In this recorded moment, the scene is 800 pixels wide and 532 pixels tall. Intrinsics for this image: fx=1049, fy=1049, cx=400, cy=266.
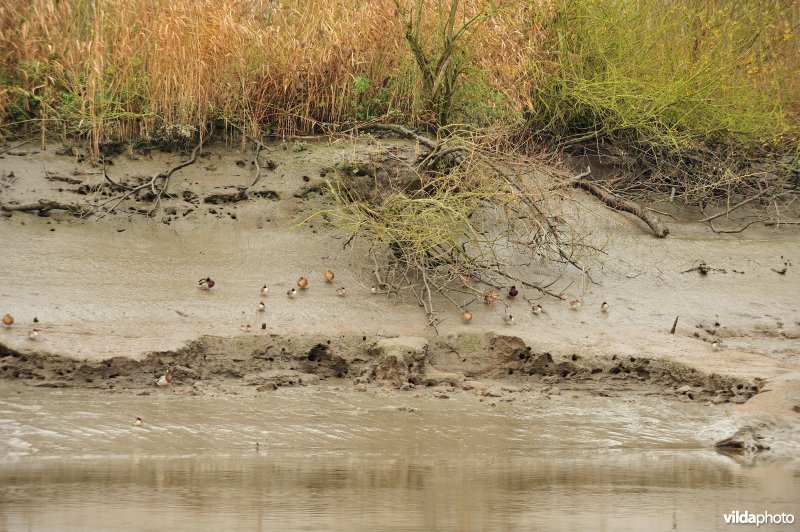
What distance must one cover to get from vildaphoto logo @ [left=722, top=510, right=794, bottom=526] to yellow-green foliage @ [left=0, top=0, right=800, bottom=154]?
14.4ft

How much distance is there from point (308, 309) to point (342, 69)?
2.22 metres

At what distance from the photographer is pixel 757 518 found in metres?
3.85

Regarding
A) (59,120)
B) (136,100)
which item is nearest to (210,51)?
(136,100)

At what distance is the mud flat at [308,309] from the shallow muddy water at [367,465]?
0.81 ft

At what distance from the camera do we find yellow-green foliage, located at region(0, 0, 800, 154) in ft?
25.4

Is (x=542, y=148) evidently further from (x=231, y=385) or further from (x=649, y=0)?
(x=231, y=385)

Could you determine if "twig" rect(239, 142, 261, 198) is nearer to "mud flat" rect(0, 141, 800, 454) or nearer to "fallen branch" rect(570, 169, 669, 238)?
"mud flat" rect(0, 141, 800, 454)

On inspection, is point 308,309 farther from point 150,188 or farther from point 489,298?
point 150,188

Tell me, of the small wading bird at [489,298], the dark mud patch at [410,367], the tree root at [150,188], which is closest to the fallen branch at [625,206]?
the small wading bird at [489,298]

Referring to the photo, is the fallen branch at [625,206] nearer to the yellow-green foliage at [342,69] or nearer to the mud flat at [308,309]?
the mud flat at [308,309]

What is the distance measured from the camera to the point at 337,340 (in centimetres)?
637

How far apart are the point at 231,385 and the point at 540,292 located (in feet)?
7.82

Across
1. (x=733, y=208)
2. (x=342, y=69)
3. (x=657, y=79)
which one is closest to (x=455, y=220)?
(x=342, y=69)

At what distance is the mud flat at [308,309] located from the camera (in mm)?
5984
